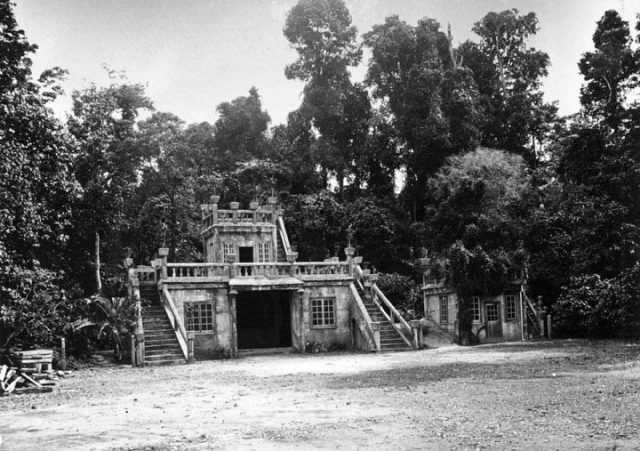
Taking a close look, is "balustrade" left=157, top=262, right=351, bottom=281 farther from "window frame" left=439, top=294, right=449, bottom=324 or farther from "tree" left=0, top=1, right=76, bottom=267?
"tree" left=0, top=1, right=76, bottom=267

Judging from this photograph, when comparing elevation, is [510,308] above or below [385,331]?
above

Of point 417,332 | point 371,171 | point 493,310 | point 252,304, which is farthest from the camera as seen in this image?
point 371,171

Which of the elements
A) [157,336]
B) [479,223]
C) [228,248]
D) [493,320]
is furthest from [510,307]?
[157,336]

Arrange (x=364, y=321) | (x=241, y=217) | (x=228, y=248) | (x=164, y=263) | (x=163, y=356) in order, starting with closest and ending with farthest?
(x=163, y=356), (x=164, y=263), (x=364, y=321), (x=228, y=248), (x=241, y=217)

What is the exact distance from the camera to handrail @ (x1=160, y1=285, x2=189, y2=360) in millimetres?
25219

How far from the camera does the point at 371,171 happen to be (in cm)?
4825

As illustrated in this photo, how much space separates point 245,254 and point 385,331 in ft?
29.8

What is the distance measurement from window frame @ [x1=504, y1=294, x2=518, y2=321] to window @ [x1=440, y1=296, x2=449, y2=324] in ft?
9.03

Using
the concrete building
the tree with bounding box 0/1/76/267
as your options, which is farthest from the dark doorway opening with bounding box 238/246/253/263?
the tree with bounding box 0/1/76/267

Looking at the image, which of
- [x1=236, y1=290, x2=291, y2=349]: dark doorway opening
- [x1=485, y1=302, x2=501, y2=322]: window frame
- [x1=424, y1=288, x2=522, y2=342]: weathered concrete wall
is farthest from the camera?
[x1=236, y1=290, x2=291, y2=349]: dark doorway opening

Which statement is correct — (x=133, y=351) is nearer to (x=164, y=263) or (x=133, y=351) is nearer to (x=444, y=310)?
(x=164, y=263)

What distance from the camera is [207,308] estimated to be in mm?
28297

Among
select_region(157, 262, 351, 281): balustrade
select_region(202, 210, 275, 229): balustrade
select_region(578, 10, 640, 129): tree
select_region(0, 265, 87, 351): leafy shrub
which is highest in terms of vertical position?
select_region(578, 10, 640, 129): tree

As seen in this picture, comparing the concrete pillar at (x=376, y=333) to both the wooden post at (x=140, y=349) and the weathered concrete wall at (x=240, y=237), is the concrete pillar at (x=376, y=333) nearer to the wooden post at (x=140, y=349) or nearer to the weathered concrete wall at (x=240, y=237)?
the weathered concrete wall at (x=240, y=237)
